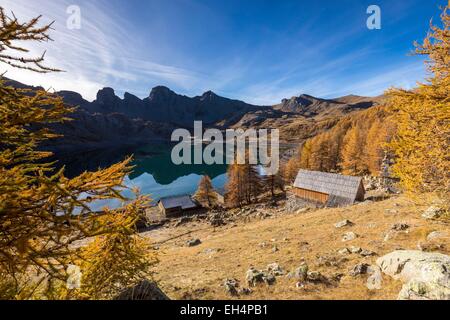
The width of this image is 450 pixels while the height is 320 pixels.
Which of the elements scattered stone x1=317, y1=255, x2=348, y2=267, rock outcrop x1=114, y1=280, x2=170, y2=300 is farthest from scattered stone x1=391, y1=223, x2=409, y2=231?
A: rock outcrop x1=114, y1=280, x2=170, y2=300

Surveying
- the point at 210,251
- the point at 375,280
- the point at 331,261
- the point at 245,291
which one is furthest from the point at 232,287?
the point at 210,251

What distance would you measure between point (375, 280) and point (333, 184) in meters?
24.7

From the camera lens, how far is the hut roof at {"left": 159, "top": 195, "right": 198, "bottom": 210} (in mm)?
46469

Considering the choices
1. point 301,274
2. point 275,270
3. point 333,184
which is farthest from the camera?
point 333,184

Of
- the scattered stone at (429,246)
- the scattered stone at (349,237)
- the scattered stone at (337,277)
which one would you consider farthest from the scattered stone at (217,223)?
the scattered stone at (429,246)

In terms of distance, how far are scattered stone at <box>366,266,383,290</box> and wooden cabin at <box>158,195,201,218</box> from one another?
133ft

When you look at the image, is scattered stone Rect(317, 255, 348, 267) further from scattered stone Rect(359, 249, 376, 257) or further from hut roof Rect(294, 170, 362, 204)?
hut roof Rect(294, 170, 362, 204)

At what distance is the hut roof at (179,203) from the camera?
152 ft

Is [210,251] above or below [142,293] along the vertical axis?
below

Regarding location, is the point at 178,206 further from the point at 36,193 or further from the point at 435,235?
the point at 36,193

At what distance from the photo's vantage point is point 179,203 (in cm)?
4716

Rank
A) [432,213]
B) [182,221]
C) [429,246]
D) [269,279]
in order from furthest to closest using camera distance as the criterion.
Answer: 1. [182,221]
2. [432,213]
3. [269,279]
4. [429,246]
